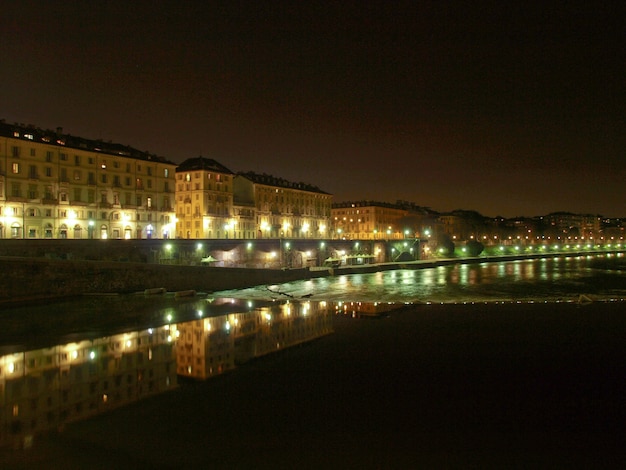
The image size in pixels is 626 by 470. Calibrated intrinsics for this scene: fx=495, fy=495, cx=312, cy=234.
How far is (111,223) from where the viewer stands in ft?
184

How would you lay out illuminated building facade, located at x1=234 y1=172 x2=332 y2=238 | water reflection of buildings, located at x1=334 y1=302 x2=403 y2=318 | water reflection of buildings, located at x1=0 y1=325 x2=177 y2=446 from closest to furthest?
water reflection of buildings, located at x1=0 y1=325 x2=177 y2=446 → water reflection of buildings, located at x1=334 y1=302 x2=403 y2=318 → illuminated building facade, located at x1=234 y1=172 x2=332 y2=238

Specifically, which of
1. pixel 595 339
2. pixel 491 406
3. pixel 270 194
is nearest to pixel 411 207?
pixel 270 194

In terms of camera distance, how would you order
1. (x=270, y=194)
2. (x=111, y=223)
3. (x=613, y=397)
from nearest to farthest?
(x=613, y=397) < (x=111, y=223) < (x=270, y=194)

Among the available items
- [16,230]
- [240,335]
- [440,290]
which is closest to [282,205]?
[16,230]

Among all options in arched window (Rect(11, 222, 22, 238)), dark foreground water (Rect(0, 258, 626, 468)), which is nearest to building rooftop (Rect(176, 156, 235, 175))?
arched window (Rect(11, 222, 22, 238))

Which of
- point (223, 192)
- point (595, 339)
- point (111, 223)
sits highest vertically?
point (223, 192)

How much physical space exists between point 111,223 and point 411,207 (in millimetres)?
109950

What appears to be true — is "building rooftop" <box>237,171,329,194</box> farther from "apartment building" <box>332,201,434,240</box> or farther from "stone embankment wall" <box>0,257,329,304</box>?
"stone embankment wall" <box>0,257,329,304</box>

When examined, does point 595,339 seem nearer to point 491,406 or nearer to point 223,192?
point 491,406

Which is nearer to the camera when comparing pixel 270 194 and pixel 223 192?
pixel 223 192

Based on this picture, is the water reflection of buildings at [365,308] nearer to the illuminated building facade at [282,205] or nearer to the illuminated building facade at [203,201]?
the illuminated building facade at [203,201]

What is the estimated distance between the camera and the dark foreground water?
368 inches

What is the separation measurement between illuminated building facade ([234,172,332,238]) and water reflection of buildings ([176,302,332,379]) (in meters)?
53.3

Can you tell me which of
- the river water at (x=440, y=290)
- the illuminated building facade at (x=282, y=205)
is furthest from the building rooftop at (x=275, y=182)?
the river water at (x=440, y=290)
